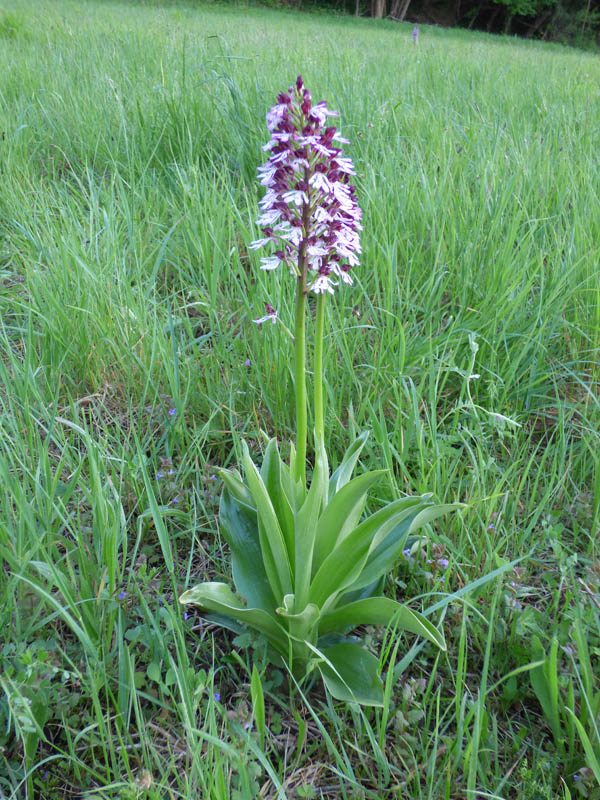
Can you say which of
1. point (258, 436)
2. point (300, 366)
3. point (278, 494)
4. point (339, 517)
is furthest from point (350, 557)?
point (258, 436)

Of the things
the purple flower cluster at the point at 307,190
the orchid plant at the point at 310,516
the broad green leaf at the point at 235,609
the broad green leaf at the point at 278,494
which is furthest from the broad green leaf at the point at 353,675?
the purple flower cluster at the point at 307,190

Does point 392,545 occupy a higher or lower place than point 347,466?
lower

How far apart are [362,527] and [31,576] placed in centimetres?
78

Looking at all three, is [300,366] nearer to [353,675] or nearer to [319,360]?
[319,360]

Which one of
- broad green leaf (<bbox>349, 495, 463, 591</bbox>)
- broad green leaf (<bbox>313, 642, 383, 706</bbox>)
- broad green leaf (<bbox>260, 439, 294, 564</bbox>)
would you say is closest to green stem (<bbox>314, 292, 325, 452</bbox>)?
broad green leaf (<bbox>260, 439, 294, 564</bbox>)

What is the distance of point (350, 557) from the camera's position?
1.27m

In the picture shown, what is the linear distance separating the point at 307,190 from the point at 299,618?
2.79 ft

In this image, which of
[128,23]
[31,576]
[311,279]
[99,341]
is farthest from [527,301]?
[128,23]

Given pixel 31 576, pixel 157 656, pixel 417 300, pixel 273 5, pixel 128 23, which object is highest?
pixel 273 5

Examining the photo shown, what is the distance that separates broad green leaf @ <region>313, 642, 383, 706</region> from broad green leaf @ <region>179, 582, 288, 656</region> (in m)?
0.11

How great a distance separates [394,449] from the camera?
1692 mm

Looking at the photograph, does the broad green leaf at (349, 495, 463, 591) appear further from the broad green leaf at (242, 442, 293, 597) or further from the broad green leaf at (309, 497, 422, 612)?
the broad green leaf at (242, 442, 293, 597)

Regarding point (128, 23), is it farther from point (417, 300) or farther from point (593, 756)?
point (593, 756)

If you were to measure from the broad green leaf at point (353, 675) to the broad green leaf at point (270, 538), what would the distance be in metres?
0.18
